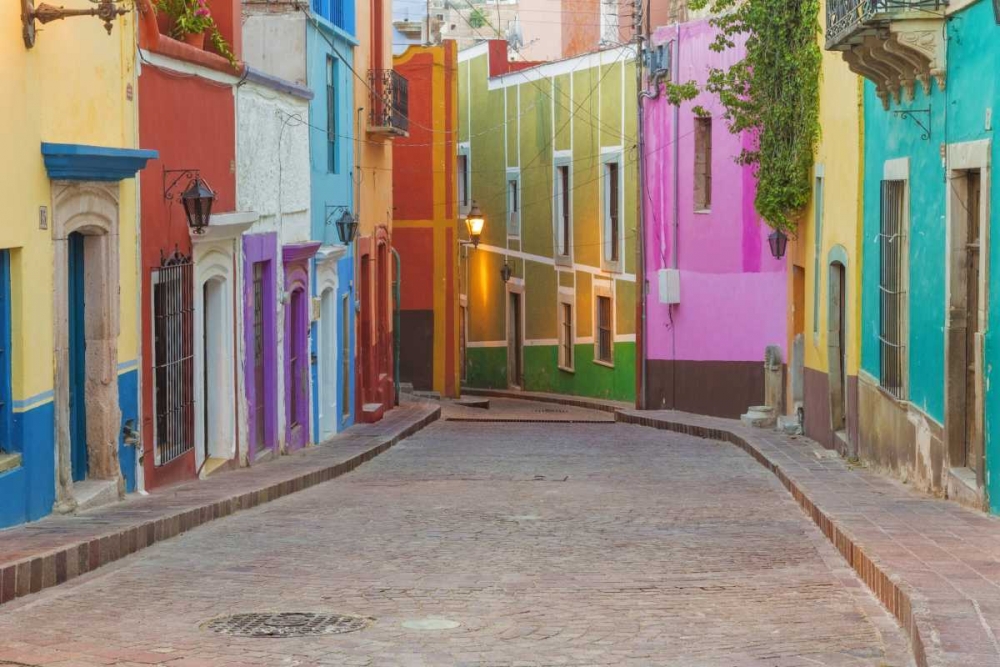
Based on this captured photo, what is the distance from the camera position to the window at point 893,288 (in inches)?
557

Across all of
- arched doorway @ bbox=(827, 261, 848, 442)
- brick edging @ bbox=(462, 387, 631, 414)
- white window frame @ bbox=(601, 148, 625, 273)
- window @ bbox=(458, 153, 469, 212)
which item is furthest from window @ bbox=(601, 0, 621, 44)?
arched doorway @ bbox=(827, 261, 848, 442)

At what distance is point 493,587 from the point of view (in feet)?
29.3

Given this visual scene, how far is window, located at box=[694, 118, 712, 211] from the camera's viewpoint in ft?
90.7

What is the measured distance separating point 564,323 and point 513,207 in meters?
4.59

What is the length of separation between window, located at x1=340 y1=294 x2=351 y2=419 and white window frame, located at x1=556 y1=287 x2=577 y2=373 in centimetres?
1153

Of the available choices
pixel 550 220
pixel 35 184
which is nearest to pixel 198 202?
pixel 35 184

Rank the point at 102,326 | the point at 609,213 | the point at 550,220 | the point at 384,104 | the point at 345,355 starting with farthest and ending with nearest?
the point at 550,220, the point at 609,213, the point at 384,104, the point at 345,355, the point at 102,326

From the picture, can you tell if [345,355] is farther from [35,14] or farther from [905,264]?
[35,14]

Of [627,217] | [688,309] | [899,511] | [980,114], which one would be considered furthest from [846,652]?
[627,217]

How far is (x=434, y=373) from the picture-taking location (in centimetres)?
3728

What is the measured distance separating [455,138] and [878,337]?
2265 cm

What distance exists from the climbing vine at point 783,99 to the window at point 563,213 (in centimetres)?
1253

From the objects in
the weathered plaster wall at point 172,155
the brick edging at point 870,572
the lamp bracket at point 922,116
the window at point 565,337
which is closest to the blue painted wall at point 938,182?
the lamp bracket at point 922,116

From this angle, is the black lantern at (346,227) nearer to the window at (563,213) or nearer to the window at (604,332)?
the window at (604,332)
